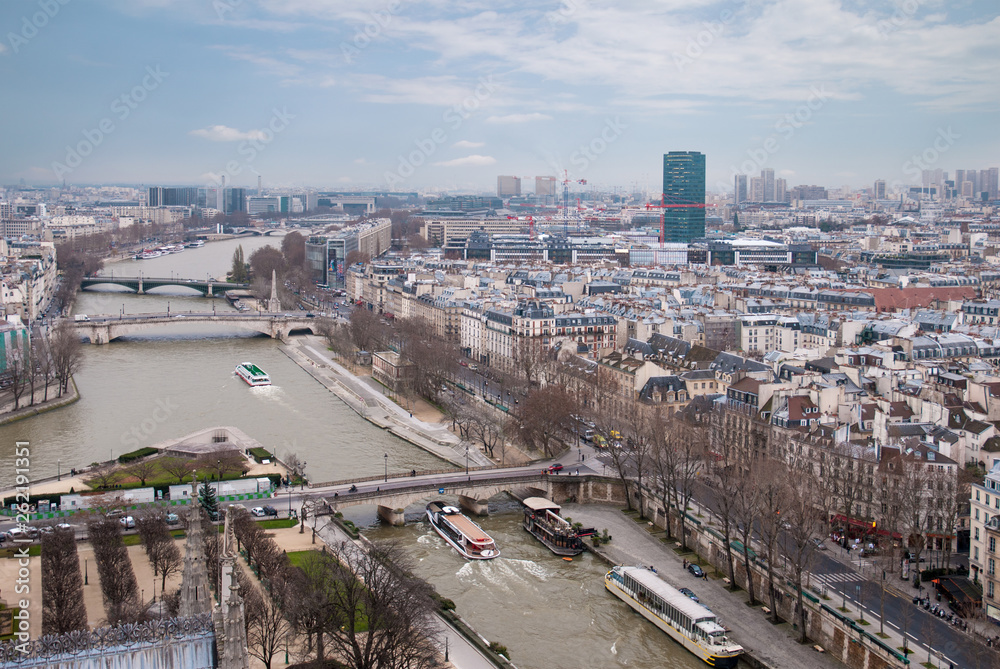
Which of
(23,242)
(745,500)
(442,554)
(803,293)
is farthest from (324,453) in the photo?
(23,242)

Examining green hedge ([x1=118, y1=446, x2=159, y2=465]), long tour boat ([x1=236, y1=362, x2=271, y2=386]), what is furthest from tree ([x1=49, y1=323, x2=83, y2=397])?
green hedge ([x1=118, y1=446, x2=159, y2=465])

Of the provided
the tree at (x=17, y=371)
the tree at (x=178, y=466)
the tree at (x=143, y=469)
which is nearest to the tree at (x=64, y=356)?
the tree at (x=17, y=371)

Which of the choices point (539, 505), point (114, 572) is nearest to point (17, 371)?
point (114, 572)

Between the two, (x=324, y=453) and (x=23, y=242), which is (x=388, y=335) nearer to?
(x=324, y=453)

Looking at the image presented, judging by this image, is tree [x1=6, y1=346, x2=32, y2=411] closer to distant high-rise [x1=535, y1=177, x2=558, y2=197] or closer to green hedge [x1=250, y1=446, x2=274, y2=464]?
green hedge [x1=250, y1=446, x2=274, y2=464]

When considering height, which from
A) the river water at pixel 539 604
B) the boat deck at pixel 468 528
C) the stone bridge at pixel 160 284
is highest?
the stone bridge at pixel 160 284

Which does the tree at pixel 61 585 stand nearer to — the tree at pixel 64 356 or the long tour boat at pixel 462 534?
the long tour boat at pixel 462 534
